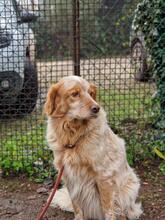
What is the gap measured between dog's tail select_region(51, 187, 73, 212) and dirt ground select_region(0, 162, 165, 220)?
0.17ft

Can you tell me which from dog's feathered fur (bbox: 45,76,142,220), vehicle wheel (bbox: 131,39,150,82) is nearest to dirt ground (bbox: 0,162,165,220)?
dog's feathered fur (bbox: 45,76,142,220)

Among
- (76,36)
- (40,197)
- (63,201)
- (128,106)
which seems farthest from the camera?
(128,106)

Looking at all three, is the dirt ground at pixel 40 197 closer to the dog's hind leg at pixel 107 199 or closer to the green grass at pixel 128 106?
the dog's hind leg at pixel 107 199

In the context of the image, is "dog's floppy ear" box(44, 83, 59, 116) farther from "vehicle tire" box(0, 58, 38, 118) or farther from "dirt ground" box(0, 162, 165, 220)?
"vehicle tire" box(0, 58, 38, 118)

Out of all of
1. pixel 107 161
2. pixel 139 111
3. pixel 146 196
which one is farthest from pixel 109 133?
pixel 139 111

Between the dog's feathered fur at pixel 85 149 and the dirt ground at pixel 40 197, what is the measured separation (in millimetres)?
494

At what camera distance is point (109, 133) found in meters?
4.02

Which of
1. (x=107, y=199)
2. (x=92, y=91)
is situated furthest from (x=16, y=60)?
(x=107, y=199)

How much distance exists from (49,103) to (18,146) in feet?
5.88

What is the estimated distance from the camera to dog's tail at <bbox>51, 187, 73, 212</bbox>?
4469mm

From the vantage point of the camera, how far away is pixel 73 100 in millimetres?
3695

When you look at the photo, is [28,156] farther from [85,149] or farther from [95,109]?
[95,109]

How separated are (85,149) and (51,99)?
1.70 feet

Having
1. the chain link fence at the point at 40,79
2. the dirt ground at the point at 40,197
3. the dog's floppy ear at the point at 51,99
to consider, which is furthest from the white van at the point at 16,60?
the dog's floppy ear at the point at 51,99
